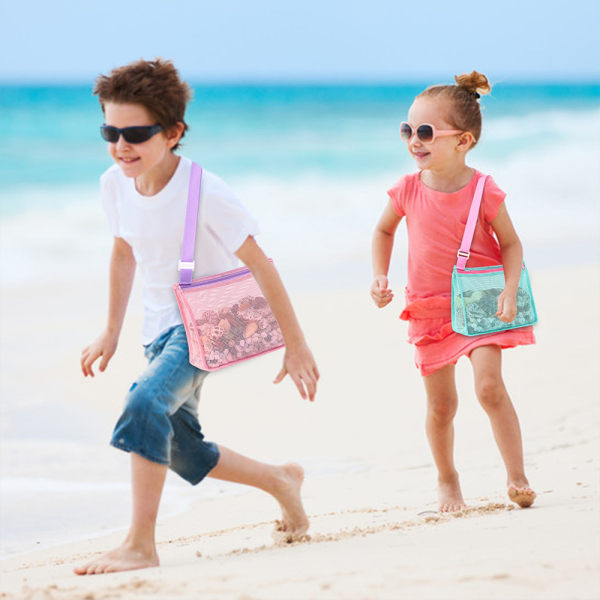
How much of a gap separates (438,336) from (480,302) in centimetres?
21

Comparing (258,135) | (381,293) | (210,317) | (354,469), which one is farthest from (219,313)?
(258,135)

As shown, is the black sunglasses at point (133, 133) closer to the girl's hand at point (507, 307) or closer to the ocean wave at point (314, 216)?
the girl's hand at point (507, 307)

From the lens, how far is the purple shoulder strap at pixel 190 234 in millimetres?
2988

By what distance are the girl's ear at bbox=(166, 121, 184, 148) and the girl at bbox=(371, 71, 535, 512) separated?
3.29ft

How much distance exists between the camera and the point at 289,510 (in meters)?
3.37

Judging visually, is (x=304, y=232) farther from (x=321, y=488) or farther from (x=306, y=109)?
(x=306, y=109)

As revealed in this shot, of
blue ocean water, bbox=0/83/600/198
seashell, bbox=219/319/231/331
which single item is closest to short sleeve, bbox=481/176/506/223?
seashell, bbox=219/319/231/331

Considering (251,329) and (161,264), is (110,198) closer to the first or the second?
(161,264)

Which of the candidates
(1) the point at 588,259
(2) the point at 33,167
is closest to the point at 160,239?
(1) the point at 588,259

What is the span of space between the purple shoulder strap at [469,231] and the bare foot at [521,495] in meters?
0.82

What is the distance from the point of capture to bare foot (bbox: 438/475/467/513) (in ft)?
12.4

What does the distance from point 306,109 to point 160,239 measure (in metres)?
41.0

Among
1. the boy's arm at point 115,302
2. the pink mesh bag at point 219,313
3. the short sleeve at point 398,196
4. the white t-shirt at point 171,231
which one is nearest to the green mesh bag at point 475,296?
the short sleeve at point 398,196

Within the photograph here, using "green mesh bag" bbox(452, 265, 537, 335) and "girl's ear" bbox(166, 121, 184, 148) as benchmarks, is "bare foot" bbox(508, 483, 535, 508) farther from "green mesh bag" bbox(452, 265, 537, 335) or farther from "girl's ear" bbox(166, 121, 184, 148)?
"girl's ear" bbox(166, 121, 184, 148)
